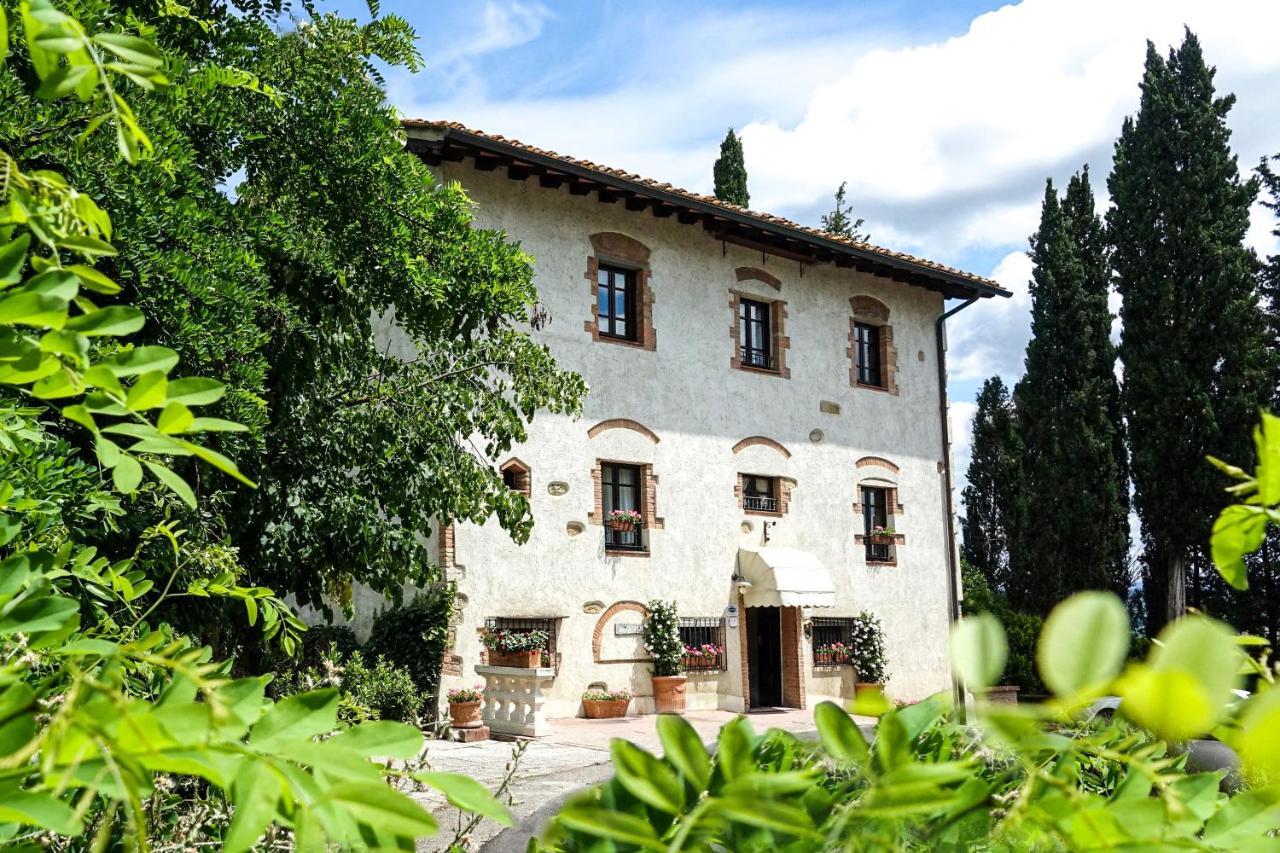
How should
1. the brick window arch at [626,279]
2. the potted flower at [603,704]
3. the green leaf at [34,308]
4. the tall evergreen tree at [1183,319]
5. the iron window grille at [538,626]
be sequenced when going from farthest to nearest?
the tall evergreen tree at [1183,319] → the brick window arch at [626,279] → the potted flower at [603,704] → the iron window grille at [538,626] → the green leaf at [34,308]

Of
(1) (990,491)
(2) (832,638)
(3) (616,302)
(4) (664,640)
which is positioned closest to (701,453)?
(3) (616,302)

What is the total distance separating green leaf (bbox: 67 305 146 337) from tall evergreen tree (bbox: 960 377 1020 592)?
2921 centimetres

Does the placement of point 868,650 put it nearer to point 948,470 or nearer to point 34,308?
point 948,470

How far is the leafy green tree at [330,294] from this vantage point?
6.48 meters

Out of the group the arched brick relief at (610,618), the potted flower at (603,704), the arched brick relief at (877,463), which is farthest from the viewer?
the arched brick relief at (877,463)

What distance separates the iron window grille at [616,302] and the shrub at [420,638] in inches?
192

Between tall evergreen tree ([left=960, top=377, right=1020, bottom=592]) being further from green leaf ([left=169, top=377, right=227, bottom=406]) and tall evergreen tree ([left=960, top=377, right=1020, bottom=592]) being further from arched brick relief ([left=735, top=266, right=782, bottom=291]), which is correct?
green leaf ([left=169, top=377, right=227, bottom=406])

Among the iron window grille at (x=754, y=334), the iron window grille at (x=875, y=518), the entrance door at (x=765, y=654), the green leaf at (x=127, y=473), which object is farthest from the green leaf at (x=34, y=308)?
the iron window grille at (x=875, y=518)

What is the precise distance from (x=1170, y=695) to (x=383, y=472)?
26.9ft

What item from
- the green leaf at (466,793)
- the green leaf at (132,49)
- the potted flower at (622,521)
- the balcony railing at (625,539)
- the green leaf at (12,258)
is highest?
the potted flower at (622,521)

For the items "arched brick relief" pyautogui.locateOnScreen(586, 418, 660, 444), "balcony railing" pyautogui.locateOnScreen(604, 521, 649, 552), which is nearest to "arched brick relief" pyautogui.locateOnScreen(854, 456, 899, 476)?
"arched brick relief" pyautogui.locateOnScreen(586, 418, 660, 444)

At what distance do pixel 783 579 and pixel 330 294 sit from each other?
1014 centimetres

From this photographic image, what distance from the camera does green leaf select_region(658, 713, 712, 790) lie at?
651mm

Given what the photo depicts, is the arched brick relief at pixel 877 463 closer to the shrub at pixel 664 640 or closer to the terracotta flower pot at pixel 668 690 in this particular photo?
the shrub at pixel 664 640
